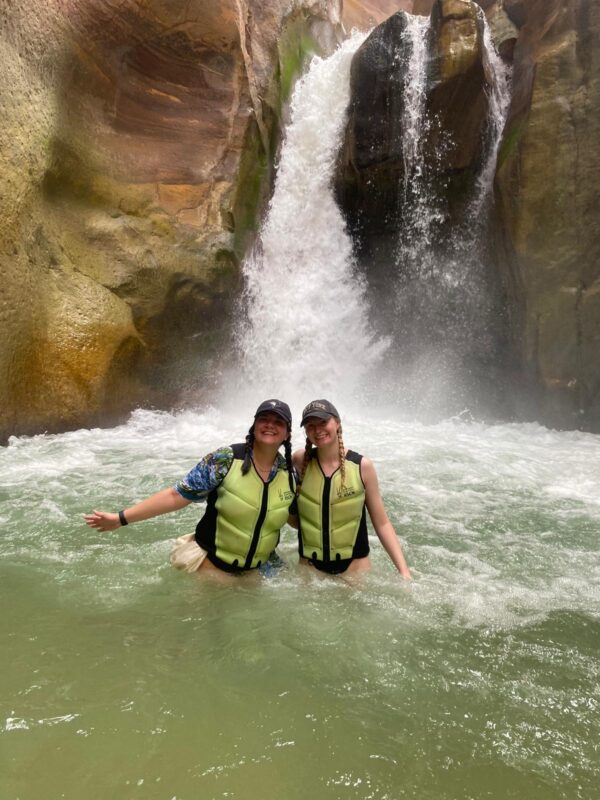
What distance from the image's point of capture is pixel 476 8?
1011 cm

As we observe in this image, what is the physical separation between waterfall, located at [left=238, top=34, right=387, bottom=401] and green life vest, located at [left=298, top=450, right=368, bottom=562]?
7.35 meters

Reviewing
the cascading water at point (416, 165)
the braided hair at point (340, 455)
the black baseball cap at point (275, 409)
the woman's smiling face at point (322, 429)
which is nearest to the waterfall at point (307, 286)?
the cascading water at point (416, 165)

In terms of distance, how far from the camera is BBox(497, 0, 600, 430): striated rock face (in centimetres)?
891

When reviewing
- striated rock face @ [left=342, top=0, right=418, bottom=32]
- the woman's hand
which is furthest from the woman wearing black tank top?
striated rock face @ [left=342, top=0, right=418, bottom=32]

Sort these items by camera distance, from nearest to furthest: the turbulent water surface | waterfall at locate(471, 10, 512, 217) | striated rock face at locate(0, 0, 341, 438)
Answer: the turbulent water surface, striated rock face at locate(0, 0, 341, 438), waterfall at locate(471, 10, 512, 217)

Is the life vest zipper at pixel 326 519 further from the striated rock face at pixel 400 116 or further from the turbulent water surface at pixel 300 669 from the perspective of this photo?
the striated rock face at pixel 400 116

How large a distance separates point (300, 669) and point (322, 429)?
116cm

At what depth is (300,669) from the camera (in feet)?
7.86

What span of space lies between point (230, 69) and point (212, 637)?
10303 millimetres

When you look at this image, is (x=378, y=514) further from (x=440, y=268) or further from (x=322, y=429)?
(x=440, y=268)

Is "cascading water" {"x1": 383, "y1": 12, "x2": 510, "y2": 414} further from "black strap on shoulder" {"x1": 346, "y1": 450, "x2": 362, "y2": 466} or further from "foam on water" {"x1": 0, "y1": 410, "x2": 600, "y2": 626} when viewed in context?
"black strap on shoulder" {"x1": 346, "y1": 450, "x2": 362, "y2": 466}

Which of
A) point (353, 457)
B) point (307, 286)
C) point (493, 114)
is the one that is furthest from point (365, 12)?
point (353, 457)

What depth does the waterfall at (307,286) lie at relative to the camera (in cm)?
1081

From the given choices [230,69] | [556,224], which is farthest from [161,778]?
[230,69]
